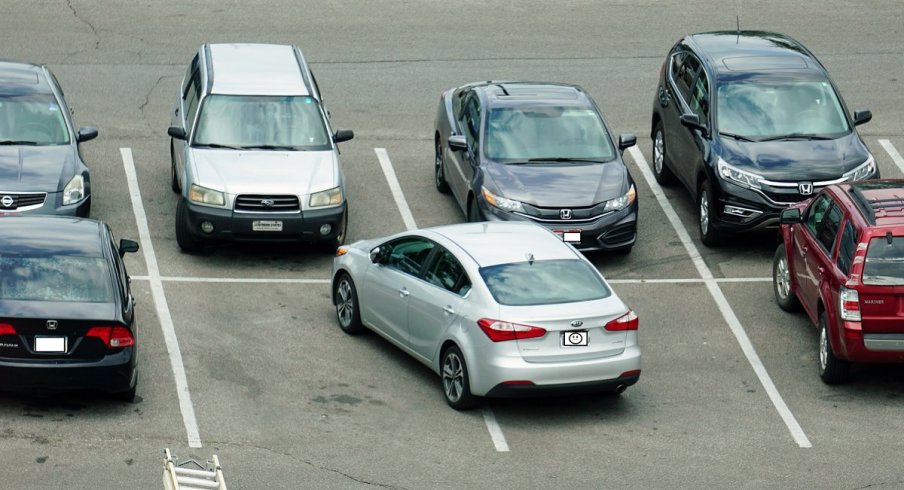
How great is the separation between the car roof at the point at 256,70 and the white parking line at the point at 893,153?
811 centimetres

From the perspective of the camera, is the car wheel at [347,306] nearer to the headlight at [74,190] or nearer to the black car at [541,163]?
the black car at [541,163]

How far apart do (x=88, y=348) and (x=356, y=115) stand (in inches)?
395

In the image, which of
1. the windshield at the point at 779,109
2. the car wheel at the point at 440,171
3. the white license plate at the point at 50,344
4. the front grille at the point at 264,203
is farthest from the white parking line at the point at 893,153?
the white license plate at the point at 50,344

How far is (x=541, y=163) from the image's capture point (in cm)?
1942

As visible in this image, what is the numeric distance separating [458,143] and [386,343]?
11.4ft

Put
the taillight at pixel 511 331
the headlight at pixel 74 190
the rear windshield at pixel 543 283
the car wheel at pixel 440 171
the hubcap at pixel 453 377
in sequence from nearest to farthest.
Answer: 1. the taillight at pixel 511 331
2. the rear windshield at pixel 543 283
3. the hubcap at pixel 453 377
4. the headlight at pixel 74 190
5. the car wheel at pixel 440 171

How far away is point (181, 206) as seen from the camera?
1880 centimetres

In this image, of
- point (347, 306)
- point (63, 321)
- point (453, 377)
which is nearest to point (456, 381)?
point (453, 377)

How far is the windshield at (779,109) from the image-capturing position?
64.8 feet

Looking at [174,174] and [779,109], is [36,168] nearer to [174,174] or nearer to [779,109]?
[174,174]

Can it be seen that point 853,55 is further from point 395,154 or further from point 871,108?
point 395,154

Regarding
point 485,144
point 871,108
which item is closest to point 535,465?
point 485,144

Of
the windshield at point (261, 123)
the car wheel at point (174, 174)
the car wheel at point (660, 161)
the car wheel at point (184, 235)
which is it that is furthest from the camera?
the car wheel at point (660, 161)

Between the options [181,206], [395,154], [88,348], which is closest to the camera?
[88,348]
